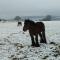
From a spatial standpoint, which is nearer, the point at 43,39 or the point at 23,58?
the point at 23,58

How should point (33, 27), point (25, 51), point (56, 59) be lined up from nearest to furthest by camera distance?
point (56, 59)
point (25, 51)
point (33, 27)

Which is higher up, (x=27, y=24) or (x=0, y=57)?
(x=27, y=24)

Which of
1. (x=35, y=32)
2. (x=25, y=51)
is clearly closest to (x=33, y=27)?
(x=35, y=32)

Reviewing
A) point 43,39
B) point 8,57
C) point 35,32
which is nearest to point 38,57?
point 8,57

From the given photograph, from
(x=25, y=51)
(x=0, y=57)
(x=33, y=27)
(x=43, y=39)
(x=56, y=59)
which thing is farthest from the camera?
(x=43, y=39)

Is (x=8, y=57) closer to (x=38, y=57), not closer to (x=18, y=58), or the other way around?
(x=18, y=58)

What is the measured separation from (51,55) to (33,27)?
9.62 feet

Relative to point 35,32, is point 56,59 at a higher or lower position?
lower

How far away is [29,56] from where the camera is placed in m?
10.2

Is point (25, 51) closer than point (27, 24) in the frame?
Yes

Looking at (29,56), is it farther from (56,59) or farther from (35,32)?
(35,32)

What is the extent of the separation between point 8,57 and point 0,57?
0.33m

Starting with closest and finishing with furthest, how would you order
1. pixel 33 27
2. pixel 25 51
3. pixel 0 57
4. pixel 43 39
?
1. pixel 0 57
2. pixel 25 51
3. pixel 33 27
4. pixel 43 39

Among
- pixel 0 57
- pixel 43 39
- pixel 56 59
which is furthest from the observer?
pixel 43 39
